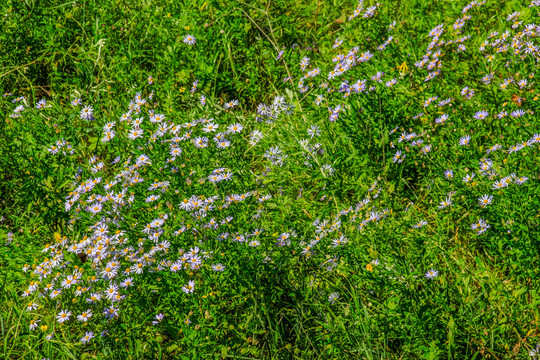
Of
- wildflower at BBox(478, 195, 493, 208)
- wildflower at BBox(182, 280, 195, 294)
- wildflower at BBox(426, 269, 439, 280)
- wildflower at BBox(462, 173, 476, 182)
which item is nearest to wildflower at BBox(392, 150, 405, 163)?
wildflower at BBox(462, 173, 476, 182)

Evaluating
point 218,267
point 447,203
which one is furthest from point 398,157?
point 218,267

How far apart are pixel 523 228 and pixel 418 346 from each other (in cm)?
68

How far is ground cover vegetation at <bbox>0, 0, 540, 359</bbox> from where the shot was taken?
83.0 inches

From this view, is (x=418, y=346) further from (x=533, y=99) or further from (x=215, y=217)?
(x=533, y=99)

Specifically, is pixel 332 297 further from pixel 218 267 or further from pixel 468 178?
pixel 468 178

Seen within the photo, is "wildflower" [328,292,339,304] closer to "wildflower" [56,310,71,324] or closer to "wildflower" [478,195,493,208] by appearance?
"wildflower" [478,195,493,208]

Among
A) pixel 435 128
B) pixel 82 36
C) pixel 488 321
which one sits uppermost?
pixel 82 36

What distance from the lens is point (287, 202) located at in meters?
2.64

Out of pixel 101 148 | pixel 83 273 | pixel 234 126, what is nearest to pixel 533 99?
pixel 234 126

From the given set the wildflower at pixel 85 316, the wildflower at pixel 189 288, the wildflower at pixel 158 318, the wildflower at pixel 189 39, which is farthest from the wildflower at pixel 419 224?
the wildflower at pixel 189 39

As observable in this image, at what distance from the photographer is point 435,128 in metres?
2.90

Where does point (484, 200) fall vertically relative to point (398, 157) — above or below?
above

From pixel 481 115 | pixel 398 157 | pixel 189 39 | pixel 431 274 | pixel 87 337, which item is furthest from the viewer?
pixel 189 39

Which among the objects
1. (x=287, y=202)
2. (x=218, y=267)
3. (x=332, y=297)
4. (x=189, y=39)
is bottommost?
(x=332, y=297)
